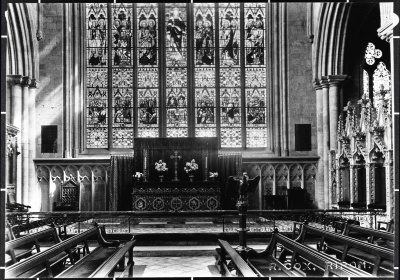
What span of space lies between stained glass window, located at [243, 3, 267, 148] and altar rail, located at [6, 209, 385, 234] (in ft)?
11.9

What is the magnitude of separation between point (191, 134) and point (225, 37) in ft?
10.8

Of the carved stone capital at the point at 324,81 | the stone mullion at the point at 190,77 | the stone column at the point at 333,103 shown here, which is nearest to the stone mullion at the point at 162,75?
the stone mullion at the point at 190,77

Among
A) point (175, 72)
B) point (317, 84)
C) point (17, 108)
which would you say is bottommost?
point (17, 108)

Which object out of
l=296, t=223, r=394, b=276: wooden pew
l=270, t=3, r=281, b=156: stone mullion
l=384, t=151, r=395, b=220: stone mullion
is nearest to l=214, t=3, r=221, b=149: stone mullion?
l=270, t=3, r=281, b=156: stone mullion

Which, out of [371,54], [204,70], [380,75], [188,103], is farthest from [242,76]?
[380,75]

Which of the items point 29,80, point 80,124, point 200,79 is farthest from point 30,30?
point 200,79

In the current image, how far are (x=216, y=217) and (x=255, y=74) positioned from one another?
7.63m

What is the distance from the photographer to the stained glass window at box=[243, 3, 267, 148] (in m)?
16.6

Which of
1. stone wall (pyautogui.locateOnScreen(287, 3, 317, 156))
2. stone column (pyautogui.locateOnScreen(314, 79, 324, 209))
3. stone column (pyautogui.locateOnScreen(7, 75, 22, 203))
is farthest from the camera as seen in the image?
stone wall (pyautogui.locateOnScreen(287, 3, 317, 156))

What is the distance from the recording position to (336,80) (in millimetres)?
15109

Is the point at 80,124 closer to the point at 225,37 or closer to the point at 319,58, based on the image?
the point at 225,37

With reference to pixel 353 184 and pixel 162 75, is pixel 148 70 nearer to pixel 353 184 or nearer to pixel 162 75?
pixel 162 75

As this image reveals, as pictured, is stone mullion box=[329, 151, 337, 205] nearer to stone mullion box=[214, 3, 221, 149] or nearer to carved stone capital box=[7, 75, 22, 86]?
stone mullion box=[214, 3, 221, 149]

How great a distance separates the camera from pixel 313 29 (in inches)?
623
